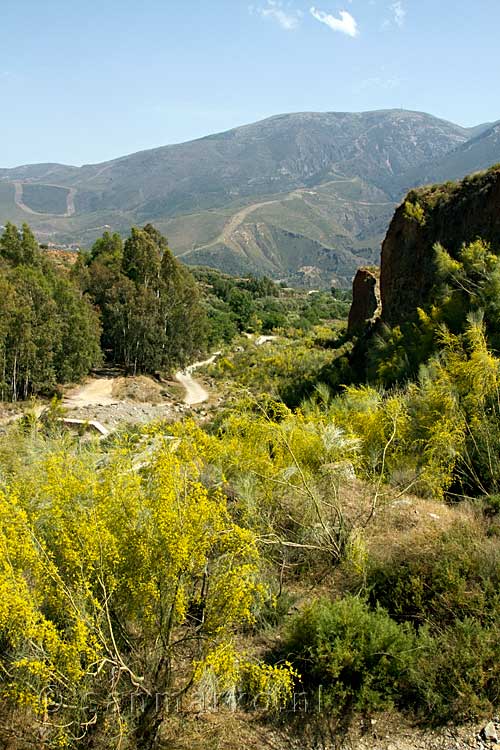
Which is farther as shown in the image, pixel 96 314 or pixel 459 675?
pixel 96 314

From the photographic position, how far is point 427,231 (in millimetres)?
23250

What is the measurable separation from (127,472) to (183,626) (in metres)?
1.98

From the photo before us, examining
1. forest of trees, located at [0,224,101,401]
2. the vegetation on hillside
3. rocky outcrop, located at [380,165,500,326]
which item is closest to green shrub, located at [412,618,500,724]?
the vegetation on hillside

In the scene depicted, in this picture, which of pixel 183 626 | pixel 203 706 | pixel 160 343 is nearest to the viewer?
pixel 203 706

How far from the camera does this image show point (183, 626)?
5738 millimetres

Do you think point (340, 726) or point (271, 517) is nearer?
point (340, 726)

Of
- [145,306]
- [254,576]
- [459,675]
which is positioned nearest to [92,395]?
[145,306]

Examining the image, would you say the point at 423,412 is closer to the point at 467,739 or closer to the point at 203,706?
the point at 467,739

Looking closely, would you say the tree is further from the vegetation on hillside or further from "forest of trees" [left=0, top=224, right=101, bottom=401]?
the vegetation on hillside

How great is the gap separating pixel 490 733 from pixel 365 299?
27904mm

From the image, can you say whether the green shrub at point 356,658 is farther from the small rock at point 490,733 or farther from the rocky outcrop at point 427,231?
the rocky outcrop at point 427,231

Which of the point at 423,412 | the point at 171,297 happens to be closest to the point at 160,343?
the point at 171,297

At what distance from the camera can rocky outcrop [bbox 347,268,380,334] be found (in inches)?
1171

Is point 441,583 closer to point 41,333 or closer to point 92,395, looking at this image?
point 41,333
